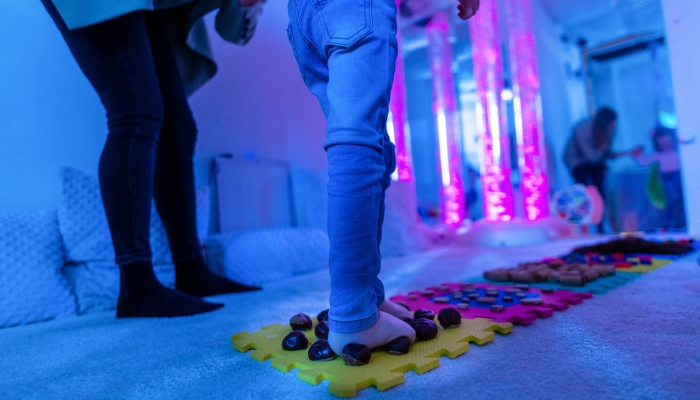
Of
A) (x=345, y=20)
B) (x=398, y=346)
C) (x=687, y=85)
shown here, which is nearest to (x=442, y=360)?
(x=398, y=346)

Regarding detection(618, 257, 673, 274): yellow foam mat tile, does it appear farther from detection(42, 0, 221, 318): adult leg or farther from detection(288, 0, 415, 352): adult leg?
detection(42, 0, 221, 318): adult leg

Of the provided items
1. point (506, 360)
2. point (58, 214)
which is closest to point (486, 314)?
point (506, 360)

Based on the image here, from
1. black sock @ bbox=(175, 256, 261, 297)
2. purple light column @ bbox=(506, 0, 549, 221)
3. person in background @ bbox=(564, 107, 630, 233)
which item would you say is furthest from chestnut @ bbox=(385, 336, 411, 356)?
person in background @ bbox=(564, 107, 630, 233)

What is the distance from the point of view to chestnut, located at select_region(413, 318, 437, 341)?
64 cm

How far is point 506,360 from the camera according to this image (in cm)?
55

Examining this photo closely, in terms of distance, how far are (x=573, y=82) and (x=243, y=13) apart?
4.84 m

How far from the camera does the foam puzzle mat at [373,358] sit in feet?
1.61

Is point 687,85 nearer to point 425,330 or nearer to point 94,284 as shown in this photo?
point 425,330

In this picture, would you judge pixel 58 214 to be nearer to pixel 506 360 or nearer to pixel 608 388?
pixel 506 360

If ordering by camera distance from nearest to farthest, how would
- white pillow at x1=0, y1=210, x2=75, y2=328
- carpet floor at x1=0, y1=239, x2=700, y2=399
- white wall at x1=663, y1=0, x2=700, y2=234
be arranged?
carpet floor at x1=0, y1=239, x2=700, y2=399, white pillow at x1=0, y1=210, x2=75, y2=328, white wall at x1=663, y1=0, x2=700, y2=234

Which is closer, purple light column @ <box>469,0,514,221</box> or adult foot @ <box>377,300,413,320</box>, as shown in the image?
adult foot @ <box>377,300,413,320</box>

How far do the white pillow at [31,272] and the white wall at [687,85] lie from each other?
252cm

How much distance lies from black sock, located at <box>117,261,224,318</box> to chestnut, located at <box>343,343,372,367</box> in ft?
1.79

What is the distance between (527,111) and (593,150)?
0.94 m
